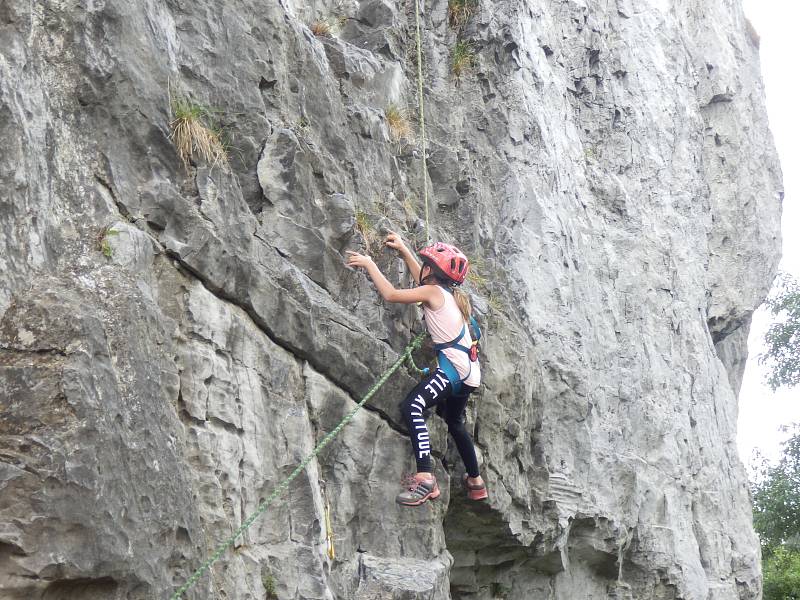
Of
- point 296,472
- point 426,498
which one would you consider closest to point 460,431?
point 426,498

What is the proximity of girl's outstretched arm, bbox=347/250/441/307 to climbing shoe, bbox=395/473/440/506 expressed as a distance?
1539mm

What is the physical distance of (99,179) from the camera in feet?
22.0

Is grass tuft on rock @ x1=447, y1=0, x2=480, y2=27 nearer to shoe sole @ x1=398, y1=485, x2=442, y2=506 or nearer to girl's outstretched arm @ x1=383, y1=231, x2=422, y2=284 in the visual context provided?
girl's outstretched arm @ x1=383, y1=231, x2=422, y2=284

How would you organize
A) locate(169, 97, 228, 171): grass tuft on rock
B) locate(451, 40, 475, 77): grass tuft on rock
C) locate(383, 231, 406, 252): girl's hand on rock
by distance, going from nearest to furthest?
locate(169, 97, 228, 171): grass tuft on rock < locate(383, 231, 406, 252): girl's hand on rock < locate(451, 40, 475, 77): grass tuft on rock

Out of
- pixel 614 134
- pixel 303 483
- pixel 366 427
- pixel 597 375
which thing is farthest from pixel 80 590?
pixel 614 134

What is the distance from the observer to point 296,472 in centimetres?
681

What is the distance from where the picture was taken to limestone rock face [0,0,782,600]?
5680mm

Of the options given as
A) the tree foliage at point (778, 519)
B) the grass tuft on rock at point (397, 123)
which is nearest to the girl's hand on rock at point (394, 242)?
the grass tuft on rock at point (397, 123)

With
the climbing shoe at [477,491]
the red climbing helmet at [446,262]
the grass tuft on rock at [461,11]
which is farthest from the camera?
the grass tuft on rock at [461,11]

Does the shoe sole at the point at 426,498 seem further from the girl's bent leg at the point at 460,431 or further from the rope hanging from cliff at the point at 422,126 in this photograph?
the rope hanging from cliff at the point at 422,126

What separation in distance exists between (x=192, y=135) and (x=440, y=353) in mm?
2871

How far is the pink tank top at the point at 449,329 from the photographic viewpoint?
8680mm

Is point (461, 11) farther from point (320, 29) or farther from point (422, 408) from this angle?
point (422, 408)

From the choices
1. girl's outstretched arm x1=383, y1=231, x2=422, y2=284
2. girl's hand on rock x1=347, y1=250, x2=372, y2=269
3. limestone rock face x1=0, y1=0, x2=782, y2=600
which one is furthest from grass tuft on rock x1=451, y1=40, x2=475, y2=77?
girl's hand on rock x1=347, y1=250, x2=372, y2=269
